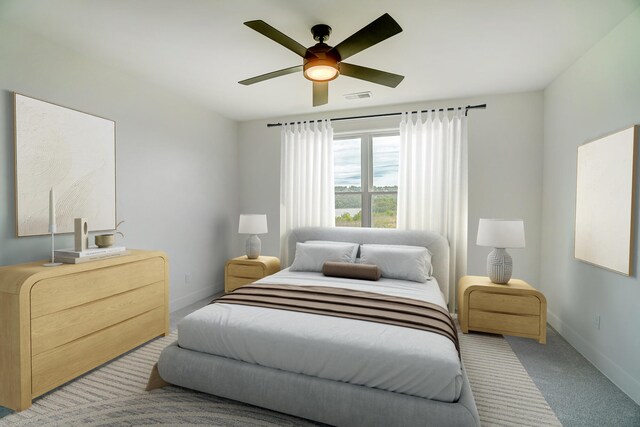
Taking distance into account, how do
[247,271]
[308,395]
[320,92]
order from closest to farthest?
1. [308,395]
2. [320,92]
3. [247,271]

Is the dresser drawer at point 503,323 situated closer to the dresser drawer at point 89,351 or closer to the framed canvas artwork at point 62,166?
the dresser drawer at point 89,351

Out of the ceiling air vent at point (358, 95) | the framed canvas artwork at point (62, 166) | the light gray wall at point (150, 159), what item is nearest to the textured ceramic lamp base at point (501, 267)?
the ceiling air vent at point (358, 95)

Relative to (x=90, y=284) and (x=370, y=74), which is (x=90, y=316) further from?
(x=370, y=74)

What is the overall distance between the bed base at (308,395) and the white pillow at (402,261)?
1.45 metres

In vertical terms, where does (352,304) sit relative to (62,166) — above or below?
below

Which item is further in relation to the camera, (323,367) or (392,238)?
(392,238)

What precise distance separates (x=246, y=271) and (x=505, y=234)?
300 centimetres

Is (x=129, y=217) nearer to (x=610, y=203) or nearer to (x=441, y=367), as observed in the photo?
(x=441, y=367)

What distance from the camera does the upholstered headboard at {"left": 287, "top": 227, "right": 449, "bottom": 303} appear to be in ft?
11.6

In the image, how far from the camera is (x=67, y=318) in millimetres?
2158

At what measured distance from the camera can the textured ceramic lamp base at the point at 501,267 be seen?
3035 millimetres

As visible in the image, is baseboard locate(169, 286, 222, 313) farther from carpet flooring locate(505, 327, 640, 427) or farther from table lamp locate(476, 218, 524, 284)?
carpet flooring locate(505, 327, 640, 427)

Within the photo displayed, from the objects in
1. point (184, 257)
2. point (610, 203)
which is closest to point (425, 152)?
point (610, 203)

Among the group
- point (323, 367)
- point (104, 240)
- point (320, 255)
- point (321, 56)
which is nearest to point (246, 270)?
point (320, 255)
